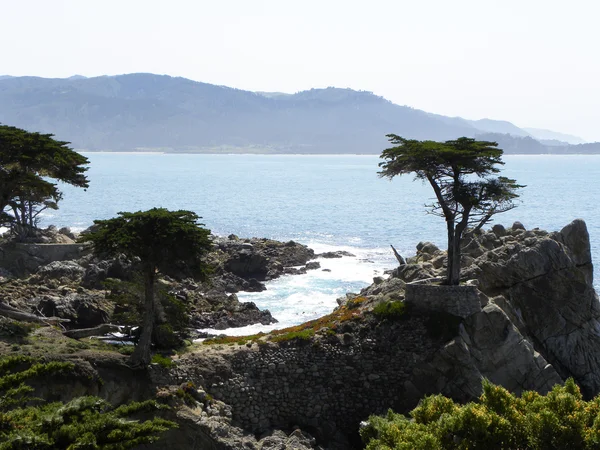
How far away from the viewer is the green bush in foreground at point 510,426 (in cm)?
2195

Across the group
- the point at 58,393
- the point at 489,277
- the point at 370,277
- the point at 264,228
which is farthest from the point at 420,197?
the point at 58,393

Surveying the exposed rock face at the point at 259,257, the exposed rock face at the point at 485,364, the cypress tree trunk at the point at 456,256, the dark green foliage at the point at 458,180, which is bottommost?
the exposed rock face at the point at 259,257

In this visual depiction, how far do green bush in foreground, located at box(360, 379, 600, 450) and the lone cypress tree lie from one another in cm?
1174

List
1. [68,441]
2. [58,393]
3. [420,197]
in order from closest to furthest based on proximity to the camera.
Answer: [68,441] → [58,393] → [420,197]

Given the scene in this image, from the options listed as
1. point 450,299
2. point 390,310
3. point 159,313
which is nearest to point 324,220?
point 390,310

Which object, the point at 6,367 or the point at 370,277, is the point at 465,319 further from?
the point at 370,277

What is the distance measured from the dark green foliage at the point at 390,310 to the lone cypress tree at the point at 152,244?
916 centimetres

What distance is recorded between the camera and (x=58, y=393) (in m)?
27.7

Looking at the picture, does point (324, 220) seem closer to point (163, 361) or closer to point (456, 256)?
point (456, 256)

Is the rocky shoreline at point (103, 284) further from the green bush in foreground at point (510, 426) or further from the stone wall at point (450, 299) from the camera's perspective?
the green bush in foreground at point (510, 426)

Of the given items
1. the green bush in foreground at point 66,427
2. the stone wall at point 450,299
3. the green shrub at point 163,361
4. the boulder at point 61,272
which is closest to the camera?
the green bush in foreground at point 66,427

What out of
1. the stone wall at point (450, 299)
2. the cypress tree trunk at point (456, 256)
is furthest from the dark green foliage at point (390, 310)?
the cypress tree trunk at point (456, 256)

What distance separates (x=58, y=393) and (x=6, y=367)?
6675mm

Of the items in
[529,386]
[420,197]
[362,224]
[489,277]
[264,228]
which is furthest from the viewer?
[420,197]
